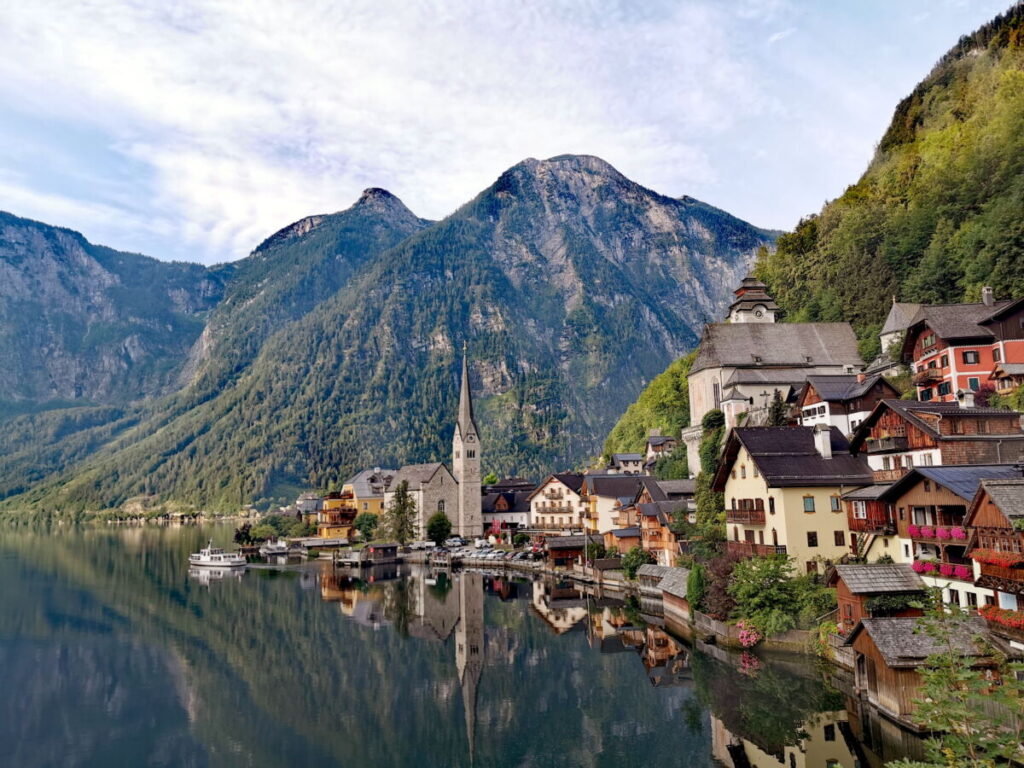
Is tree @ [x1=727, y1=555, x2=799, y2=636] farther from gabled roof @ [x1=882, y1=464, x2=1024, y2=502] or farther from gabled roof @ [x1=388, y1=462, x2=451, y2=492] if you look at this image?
gabled roof @ [x1=388, y1=462, x2=451, y2=492]

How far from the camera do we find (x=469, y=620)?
59.1 meters

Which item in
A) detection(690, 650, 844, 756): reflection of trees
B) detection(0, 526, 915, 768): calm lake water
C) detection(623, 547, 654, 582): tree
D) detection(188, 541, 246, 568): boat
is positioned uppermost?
detection(623, 547, 654, 582): tree

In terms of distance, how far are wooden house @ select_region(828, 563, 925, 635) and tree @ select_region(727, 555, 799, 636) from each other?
4.27 metres

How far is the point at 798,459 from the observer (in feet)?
151

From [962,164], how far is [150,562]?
114 metres

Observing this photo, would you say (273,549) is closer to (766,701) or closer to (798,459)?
(798,459)

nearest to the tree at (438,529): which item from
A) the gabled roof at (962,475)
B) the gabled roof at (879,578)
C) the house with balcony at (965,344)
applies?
the house with balcony at (965,344)

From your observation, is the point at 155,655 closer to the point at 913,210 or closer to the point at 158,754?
the point at 158,754

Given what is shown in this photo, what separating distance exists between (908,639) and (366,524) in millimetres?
106452

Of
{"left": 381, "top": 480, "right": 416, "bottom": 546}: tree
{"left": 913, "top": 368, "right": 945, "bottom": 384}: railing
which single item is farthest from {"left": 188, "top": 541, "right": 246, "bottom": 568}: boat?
{"left": 913, "top": 368, "right": 945, "bottom": 384}: railing

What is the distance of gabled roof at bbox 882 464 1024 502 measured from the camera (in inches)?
1319

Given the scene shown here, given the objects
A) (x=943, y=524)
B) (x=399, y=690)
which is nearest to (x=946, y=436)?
(x=943, y=524)

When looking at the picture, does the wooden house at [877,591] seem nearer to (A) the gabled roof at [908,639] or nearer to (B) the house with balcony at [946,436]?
(A) the gabled roof at [908,639]

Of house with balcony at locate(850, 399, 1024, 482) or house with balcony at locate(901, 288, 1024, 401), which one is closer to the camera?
house with balcony at locate(850, 399, 1024, 482)
